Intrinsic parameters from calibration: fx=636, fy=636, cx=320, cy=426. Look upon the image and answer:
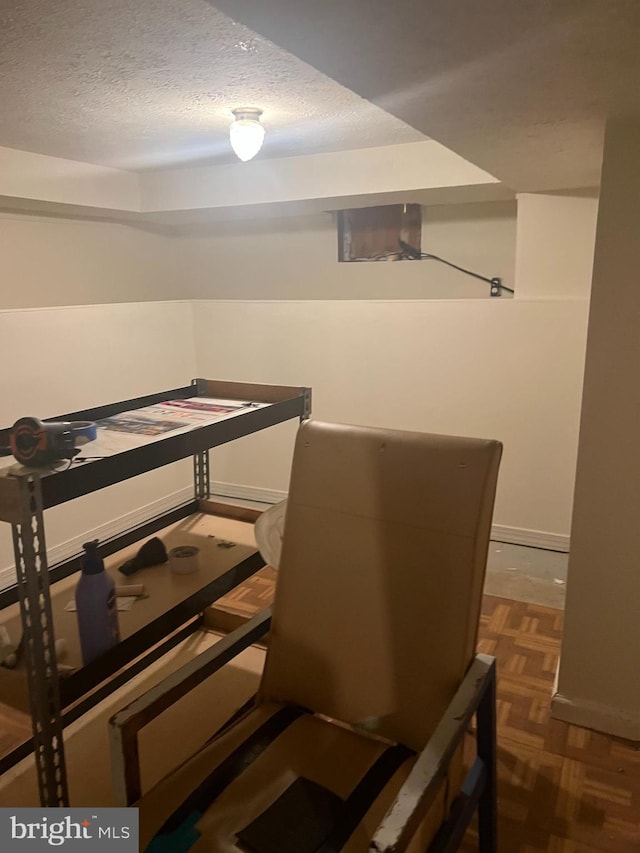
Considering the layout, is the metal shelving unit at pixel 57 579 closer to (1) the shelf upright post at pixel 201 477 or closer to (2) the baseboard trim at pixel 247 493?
(1) the shelf upright post at pixel 201 477

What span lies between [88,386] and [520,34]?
286 centimetres

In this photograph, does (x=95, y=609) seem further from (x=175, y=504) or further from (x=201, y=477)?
(x=175, y=504)

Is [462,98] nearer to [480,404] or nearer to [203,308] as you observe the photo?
[480,404]

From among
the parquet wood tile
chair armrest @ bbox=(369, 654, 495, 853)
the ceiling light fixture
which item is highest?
the ceiling light fixture

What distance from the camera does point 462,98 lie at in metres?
1.43

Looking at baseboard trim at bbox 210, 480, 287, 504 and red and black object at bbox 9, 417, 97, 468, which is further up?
red and black object at bbox 9, 417, 97, 468

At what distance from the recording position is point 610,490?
186cm

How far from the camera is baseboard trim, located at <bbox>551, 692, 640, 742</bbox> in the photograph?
198cm

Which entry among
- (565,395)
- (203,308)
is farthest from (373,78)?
(203,308)

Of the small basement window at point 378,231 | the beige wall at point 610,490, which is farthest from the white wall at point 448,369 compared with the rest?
the beige wall at point 610,490

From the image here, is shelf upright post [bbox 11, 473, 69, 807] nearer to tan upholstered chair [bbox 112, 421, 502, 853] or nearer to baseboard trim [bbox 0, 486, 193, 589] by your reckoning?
tan upholstered chair [bbox 112, 421, 502, 853]

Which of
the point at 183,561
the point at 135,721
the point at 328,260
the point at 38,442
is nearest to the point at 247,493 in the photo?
the point at 328,260

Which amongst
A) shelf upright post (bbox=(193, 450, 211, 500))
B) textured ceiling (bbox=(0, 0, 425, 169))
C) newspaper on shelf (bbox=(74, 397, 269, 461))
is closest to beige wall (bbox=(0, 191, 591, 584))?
textured ceiling (bbox=(0, 0, 425, 169))

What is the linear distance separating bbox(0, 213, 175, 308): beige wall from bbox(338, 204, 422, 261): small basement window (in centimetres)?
122
